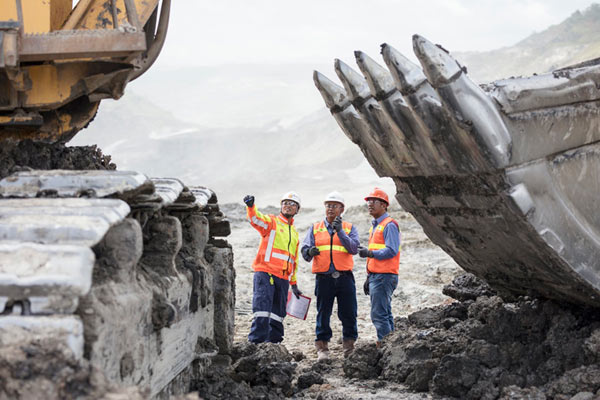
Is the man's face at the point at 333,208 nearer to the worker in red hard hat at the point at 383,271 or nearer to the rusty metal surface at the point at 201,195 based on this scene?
the worker in red hard hat at the point at 383,271

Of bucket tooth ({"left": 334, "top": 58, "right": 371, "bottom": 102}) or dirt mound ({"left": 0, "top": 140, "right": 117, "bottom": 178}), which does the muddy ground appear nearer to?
dirt mound ({"left": 0, "top": 140, "right": 117, "bottom": 178})

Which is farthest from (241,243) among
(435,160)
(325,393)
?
(435,160)

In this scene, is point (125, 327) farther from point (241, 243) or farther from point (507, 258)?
point (241, 243)

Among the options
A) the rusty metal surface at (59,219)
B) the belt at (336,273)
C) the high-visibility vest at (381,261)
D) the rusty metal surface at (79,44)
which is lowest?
the belt at (336,273)

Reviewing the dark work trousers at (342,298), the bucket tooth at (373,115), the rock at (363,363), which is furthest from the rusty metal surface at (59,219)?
the dark work trousers at (342,298)

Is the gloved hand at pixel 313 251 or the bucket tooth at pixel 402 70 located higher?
the bucket tooth at pixel 402 70

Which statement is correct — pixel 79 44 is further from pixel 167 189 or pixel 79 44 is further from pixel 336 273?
pixel 336 273

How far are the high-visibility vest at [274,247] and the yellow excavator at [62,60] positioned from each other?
2074mm

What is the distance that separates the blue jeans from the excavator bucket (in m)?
1.89

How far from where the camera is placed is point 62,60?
13.6ft

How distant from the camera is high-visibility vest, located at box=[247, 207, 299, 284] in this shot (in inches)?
260

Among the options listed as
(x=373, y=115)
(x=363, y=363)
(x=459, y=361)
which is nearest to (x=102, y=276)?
(x=373, y=115)

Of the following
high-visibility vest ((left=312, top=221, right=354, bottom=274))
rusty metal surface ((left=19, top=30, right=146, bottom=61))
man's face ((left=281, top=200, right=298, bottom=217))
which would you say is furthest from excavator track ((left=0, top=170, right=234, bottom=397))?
man's face ((left=281, top=200, right=298, bottom=217))

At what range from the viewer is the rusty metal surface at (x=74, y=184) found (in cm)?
292
